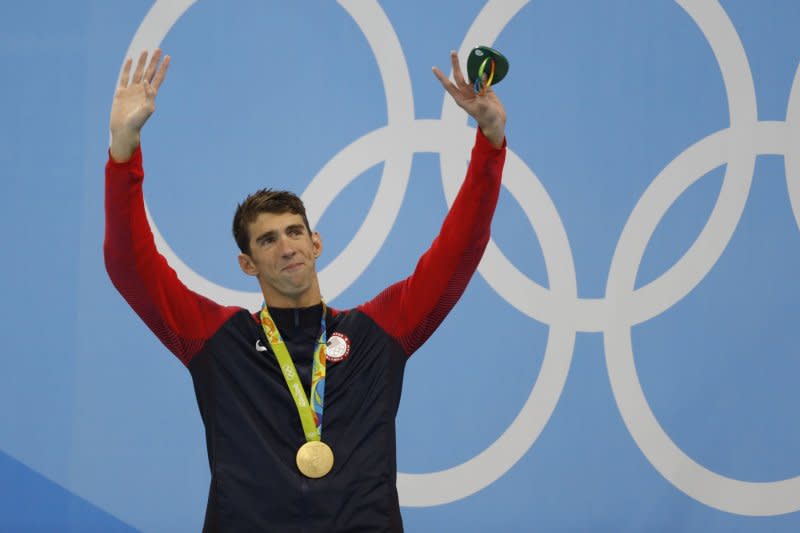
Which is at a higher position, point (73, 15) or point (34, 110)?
point (73, 15)

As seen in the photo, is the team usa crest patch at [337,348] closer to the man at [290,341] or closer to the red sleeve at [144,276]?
the man at [290,341]

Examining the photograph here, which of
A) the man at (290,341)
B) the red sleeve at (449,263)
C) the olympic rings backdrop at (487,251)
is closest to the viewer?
the man at (290,341)

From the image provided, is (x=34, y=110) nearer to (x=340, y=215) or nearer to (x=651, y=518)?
(x=340, y=215)

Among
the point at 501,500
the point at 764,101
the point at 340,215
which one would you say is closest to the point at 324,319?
the point at 340,215

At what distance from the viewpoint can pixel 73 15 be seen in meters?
3.99

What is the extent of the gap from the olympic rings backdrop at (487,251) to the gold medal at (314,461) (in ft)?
4.88

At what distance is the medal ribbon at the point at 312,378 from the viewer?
2570mm

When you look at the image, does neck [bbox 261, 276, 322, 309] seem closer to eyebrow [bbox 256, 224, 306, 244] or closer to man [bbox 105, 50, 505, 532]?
man [bbox 105, 50, 505, 532]

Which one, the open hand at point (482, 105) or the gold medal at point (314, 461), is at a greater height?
the open hand at point (482, 105)

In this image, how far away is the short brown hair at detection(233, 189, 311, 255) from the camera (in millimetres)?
2750

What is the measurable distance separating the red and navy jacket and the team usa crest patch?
0.04 ft

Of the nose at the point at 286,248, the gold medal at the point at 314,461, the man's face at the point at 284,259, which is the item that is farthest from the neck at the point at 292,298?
the gold medal at the point at 314,461

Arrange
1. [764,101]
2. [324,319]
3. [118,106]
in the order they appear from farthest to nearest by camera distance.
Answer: [764,101] → [324,319] → [118,106]

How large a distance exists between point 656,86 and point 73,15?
7.87 ft
